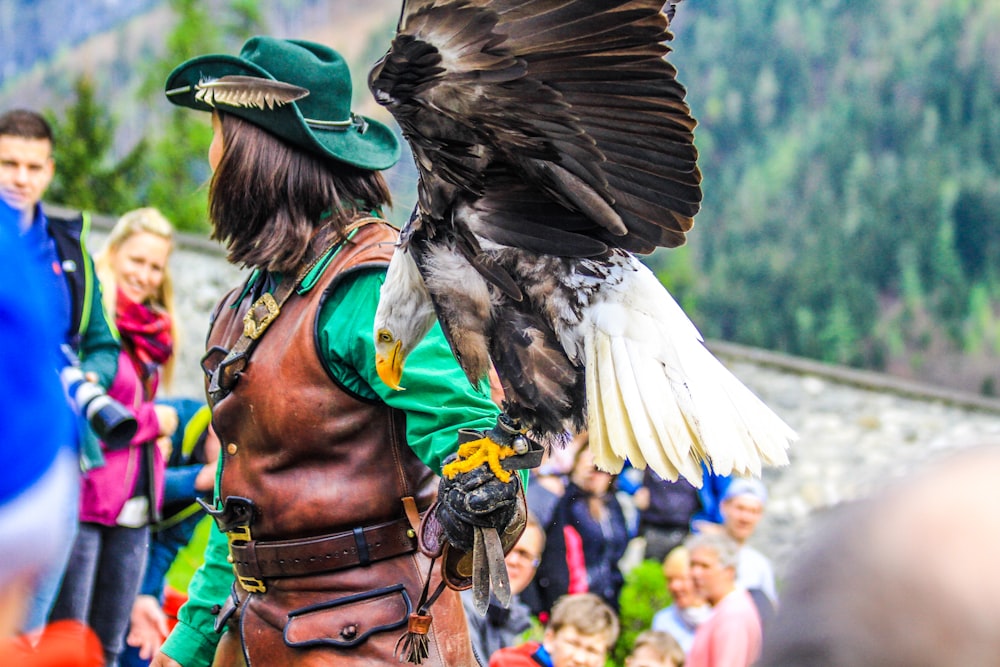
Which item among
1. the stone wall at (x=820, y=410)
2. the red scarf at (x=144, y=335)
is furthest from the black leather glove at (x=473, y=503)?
the stone wall at (x=820, y=410)

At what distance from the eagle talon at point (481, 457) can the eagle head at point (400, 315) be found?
234 millimetres

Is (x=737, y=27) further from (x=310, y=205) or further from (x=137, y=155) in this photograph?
(x=310, y=205)

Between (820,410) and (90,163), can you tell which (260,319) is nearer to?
(820,410)

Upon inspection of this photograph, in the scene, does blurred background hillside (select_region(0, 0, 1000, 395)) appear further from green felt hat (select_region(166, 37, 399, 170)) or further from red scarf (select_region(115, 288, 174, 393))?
green felt hat (select_region(166, 37, 399, 170))

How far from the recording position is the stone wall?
9.15m

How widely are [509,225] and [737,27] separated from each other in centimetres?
1035

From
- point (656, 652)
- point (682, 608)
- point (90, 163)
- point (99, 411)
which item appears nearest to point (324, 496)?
point (99, 411)

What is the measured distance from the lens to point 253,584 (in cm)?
241

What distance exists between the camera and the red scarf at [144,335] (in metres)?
4.48

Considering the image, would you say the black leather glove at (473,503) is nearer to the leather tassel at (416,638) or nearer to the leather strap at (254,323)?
the leather tassel at (416,638)

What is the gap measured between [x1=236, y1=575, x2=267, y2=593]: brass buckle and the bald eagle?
748 millimetres

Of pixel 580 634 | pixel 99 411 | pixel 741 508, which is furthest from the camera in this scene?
pixel 741 508

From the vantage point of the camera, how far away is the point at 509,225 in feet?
6.33

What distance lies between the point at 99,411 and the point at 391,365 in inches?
73.1
